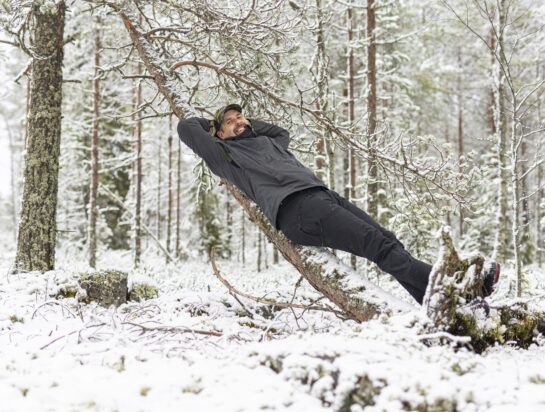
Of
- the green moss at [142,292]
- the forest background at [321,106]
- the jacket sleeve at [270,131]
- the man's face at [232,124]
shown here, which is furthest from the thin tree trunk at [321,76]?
the green moss at [142,292]

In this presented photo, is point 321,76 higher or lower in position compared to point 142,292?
higher

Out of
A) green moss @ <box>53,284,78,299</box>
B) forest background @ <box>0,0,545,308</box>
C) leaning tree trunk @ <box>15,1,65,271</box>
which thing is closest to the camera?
green moss @ <box>53,284,78,299</box>

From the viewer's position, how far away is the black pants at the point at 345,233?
3.63 metres

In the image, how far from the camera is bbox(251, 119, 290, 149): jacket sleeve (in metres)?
5.24

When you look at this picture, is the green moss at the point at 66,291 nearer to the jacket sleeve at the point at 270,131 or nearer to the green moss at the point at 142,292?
the green moss at the point at 142,292

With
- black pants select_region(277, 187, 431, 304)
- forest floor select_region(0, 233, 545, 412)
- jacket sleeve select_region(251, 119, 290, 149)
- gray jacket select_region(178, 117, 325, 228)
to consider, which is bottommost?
forest floor select_region(0, 233, 545, 412)

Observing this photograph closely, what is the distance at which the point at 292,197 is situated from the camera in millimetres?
4180

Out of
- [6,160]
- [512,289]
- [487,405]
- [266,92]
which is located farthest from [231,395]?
[6,160]

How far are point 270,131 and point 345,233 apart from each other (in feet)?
6.27

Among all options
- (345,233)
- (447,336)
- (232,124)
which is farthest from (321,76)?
(447,336)

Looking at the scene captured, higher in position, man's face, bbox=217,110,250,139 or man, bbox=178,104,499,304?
man's face, bbox=217,110,250,139

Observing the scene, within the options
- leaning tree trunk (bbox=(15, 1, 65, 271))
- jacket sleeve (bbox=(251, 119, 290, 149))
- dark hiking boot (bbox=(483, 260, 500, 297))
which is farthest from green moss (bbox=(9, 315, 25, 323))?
dark hiking boot (bbox=(483, 260, 500, 297))

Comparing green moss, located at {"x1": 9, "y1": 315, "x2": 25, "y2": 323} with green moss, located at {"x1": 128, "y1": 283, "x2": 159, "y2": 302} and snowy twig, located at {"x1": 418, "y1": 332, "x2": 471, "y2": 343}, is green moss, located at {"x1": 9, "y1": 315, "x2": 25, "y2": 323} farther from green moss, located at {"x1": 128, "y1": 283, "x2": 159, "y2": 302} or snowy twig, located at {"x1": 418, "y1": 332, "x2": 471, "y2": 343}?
snowy twig, located at {"x1": 418, "y1": 332, "x2": 471, "y2": 343}

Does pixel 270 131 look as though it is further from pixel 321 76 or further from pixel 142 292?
pixel 321 76
